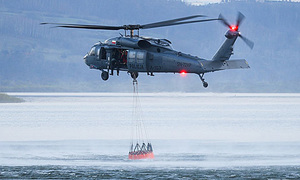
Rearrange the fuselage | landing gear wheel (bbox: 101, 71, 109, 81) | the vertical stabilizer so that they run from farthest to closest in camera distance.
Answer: landing gear wheel (bbox: 101, 71, 109, 81), the fuselage, the vertical stabilizer

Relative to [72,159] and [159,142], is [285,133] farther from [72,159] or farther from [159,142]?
[72,159]

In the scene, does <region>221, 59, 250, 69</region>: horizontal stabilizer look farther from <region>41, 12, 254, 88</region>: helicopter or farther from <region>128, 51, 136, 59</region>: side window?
<region>128, 51, 136, 59</region>: side window

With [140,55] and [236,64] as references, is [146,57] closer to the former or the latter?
[140,55]

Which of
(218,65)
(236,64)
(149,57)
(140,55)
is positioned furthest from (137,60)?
(236,64)

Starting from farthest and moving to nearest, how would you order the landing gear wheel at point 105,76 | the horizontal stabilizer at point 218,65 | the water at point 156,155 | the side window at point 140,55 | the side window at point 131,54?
1. the water at point 156,155
2. the landing gear wheel at point 105,76
3. the side window at point 131,54
4. the side window at point 140,55
5. the horizontal stabilizer at point 218,65

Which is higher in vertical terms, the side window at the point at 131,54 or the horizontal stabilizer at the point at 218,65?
the side window at the point at 131,54

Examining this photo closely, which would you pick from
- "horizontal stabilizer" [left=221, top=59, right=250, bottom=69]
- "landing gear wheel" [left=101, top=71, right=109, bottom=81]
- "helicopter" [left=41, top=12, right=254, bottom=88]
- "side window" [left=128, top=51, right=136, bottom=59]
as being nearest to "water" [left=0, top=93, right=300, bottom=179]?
"landing gear wheel" [left=101, top=71, right=109, bottom=81]

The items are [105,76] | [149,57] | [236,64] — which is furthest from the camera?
[105,76]

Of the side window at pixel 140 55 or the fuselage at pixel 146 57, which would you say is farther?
the side window at pixel 140 55

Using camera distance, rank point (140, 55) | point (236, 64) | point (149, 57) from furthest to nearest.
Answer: point (149, 57) → point (140, 55) → point (236, 64)

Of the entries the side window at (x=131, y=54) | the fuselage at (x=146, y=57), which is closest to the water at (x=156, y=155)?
the fuselage at (x=146, y=57)

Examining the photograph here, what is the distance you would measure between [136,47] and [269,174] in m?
22.6

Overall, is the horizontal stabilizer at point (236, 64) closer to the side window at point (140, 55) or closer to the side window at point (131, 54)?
the side window at point (140, 55)

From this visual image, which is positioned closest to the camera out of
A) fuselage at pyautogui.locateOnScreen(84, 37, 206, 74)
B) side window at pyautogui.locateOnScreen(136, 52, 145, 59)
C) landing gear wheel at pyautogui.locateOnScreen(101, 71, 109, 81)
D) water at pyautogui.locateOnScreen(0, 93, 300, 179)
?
fuselage at pyautogui.locateOnScreen(84, 37, 206, 74)
